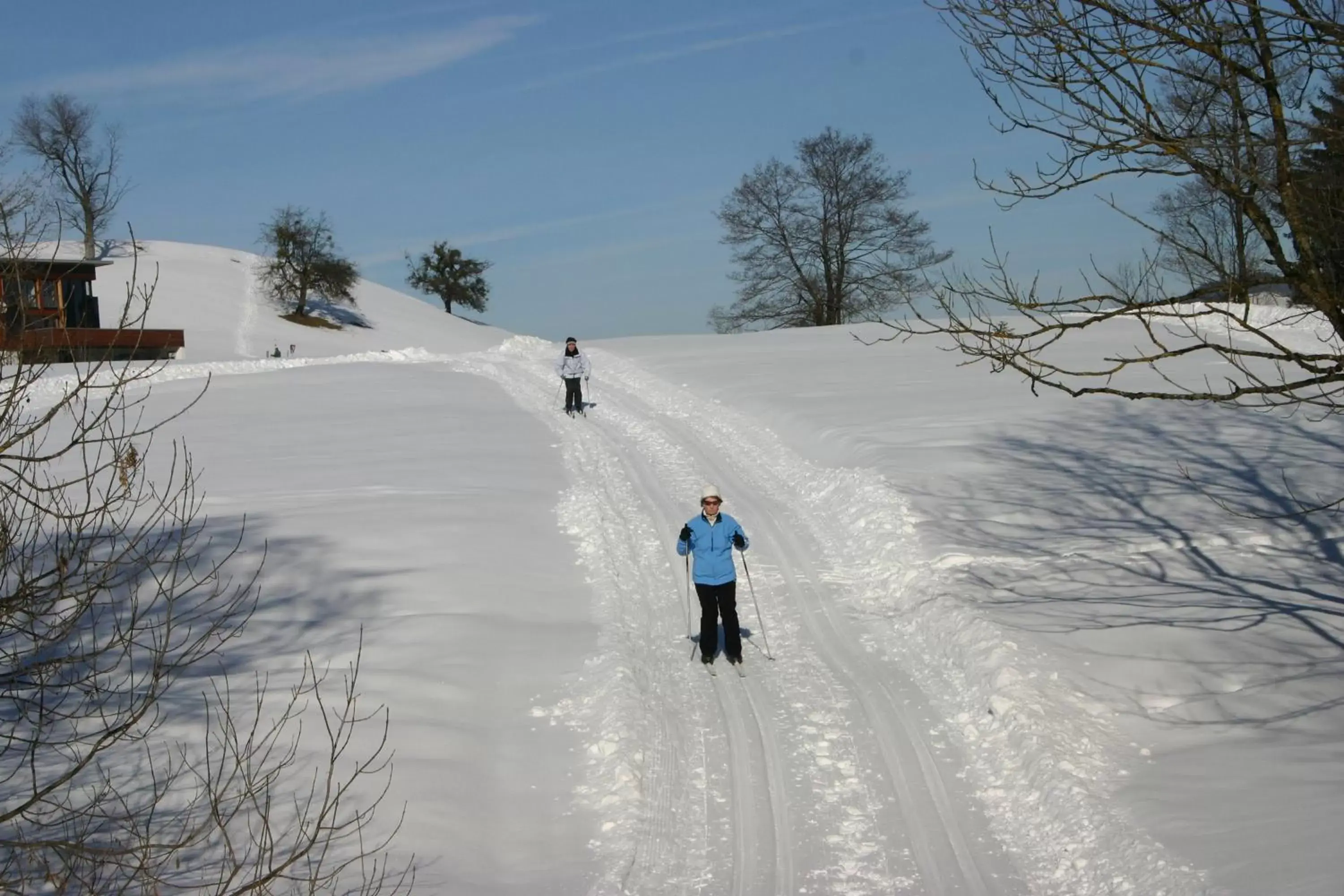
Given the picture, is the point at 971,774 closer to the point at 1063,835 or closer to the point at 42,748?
the point at 1063,835

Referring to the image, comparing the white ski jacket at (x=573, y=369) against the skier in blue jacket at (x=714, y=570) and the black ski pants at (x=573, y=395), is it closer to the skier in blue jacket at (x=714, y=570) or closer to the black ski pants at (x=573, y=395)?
the black ski pants at (x=573, y=395)

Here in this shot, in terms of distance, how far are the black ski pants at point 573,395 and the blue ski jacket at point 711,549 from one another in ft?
47.9

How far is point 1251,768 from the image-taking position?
Result: 24.8 feet

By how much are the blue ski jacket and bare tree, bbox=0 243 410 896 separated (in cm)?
322

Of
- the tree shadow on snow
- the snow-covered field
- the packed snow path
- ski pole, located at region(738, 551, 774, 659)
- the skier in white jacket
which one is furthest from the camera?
the skier in white jacket

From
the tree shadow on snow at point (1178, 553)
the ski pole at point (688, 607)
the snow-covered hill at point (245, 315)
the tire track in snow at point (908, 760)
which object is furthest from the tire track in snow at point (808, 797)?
the snow-covered hill at point (245, 315)

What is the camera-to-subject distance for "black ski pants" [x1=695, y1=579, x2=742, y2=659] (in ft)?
33.1

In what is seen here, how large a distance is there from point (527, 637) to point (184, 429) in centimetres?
1730

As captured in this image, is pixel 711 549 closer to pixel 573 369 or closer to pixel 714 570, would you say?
pixel 714 570

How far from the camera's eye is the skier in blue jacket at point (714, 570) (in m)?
10.1

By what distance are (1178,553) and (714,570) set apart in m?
5.98

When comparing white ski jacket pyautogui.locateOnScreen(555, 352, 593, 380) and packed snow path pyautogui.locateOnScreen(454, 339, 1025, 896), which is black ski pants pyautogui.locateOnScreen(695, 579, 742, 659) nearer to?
packed snow path pyautogui.locateOnScreen(454, 339, 1025, 896)

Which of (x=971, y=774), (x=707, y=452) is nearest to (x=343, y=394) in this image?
(x=707, y=452)

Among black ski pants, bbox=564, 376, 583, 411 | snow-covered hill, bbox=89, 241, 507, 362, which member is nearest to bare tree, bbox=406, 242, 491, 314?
snow-covered hill, bbox=89, 241, 507, 362
